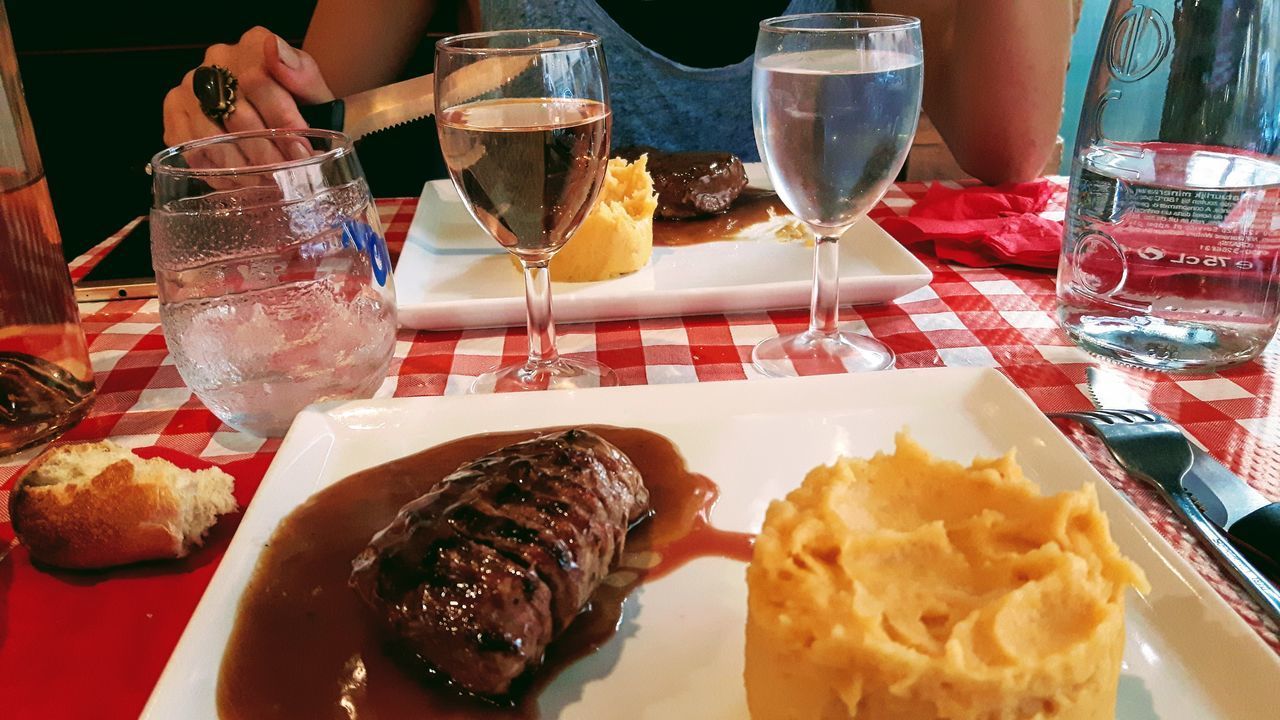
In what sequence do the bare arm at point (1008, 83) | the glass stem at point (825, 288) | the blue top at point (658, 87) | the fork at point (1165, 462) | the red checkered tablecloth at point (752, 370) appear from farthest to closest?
the blue top at point (658, 87) < the bare arm at point (1008, 83) < the glass stem at point (825, 288) < the red checkered tablecloth at point (752, 370) < the fork at point (1165, 462)

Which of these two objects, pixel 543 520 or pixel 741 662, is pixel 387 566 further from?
pixel 741 662

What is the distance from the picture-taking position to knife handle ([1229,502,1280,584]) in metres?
0.89

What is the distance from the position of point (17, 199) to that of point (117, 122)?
452 cm

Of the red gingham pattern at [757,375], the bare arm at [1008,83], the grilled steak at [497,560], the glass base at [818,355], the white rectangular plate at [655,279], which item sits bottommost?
the red gingham pattern at [757,375]

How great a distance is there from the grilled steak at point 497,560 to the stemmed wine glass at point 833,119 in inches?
22.5

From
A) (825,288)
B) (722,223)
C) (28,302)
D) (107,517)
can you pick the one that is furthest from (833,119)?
(28,302)

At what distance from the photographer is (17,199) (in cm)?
120

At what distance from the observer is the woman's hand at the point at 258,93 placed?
2086 millimetres

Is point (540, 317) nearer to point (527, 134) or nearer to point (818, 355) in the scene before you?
point (527, 134)

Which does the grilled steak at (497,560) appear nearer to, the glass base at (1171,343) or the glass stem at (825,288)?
the glass stem at (825,288)

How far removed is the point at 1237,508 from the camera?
0.96 m

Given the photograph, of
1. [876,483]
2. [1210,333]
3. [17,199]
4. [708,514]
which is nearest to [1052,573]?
[876,483]

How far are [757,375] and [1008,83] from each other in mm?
1389

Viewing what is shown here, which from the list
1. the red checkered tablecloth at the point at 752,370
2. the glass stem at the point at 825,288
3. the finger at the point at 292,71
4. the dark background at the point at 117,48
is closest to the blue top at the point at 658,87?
the finger at the point at 292,71
